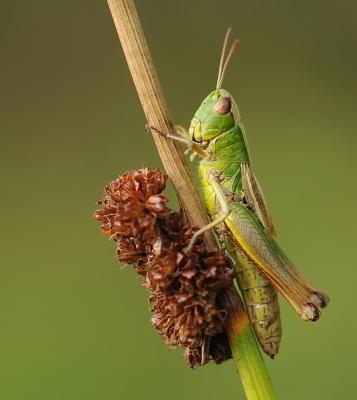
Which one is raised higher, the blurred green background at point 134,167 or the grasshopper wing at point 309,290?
the blurred green background at point 134,167

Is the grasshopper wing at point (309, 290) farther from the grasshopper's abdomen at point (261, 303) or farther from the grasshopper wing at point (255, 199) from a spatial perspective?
the grasshopper wing at point (255, 199)

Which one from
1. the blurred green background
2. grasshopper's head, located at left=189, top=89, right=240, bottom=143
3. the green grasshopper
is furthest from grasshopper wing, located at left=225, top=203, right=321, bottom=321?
the blurred green background

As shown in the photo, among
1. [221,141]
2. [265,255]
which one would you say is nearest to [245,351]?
[265,255]

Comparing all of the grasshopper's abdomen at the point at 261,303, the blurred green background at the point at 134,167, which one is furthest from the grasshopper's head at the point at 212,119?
the blurred green background at the point at 134,167

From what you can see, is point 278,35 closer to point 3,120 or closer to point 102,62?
point 102,62

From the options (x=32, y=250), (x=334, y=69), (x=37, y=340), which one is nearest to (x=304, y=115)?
(x=334, y=69)
